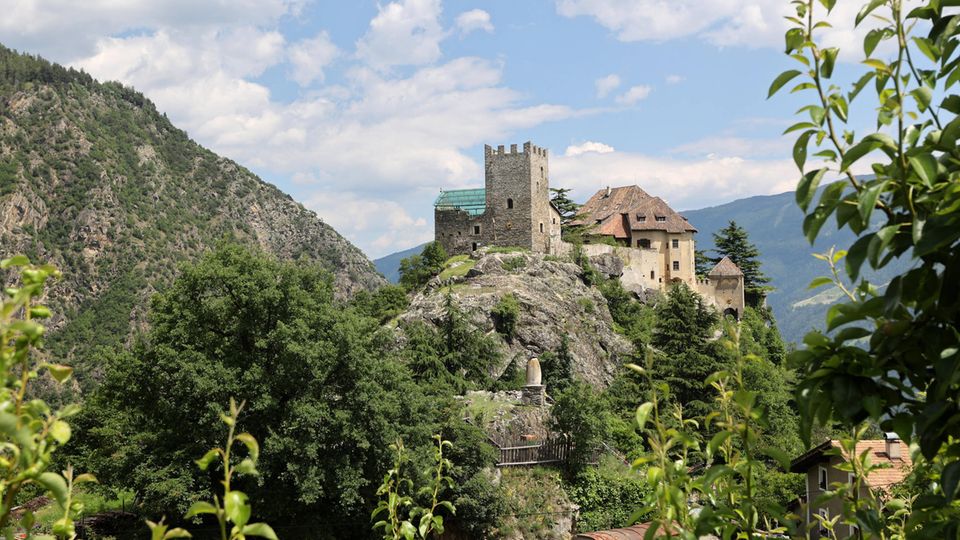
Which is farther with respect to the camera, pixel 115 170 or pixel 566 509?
pixel 115 170

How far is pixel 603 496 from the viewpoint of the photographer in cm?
3147

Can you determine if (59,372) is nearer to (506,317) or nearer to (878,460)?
(878,460)

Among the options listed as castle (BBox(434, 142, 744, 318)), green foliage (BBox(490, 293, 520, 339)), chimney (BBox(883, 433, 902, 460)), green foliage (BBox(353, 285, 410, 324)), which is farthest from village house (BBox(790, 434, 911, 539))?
castle (BBox(434, 142, 744, 318))

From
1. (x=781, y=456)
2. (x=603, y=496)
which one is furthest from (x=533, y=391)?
(x=781, y=456)

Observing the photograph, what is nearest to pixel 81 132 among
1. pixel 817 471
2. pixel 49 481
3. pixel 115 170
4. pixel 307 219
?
pixel 115 170

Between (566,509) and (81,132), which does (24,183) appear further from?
(566,509)

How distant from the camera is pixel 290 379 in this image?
26312mm

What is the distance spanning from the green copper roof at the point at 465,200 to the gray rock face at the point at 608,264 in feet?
26.8

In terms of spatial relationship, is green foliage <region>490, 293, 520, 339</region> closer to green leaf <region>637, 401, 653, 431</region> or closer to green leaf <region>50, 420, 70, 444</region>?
green leaf <region>637, 401, 653, 431</region>

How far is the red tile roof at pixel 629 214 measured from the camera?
6159cm

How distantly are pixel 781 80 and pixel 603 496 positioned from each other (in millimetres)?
30180

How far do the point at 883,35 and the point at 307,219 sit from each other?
5625 inches

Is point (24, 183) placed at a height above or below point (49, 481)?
above

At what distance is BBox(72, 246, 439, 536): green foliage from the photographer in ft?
81.0
